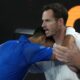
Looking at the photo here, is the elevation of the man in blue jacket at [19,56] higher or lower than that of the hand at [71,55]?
lower

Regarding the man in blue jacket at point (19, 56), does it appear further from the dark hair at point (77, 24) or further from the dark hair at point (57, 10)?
the dark hair at point (77, 24)

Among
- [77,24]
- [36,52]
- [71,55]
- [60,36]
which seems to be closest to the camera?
[71,55]

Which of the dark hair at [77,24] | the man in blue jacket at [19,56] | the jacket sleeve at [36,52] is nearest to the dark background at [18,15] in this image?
the dark hair at [77,24]

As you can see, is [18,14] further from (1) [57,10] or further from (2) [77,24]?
(1) [57,10]

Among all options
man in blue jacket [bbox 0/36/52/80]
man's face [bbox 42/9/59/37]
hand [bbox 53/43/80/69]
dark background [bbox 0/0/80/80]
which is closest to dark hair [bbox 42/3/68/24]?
man's face [bbox 42/9/59/37]

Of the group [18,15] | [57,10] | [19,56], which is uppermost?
[57,10]

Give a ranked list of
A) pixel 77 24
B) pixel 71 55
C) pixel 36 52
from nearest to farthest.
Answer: pixel 71 55, pixel 36 52, pixel 77 24

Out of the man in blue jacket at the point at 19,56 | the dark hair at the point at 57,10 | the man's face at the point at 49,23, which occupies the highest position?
the dark hair at the point at 57,10

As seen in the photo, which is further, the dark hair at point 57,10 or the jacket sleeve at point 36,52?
Answer: the dark hair at point 57,10

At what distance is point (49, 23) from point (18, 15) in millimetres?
712

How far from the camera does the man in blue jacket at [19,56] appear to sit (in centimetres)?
163

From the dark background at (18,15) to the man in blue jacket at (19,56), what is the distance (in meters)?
0.83

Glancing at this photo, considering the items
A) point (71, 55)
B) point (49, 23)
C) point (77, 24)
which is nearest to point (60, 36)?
point (49, 23)

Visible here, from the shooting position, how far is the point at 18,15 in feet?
8.49
